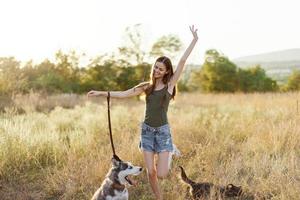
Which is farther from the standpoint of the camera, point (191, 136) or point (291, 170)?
point (191, 136)

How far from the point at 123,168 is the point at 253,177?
239 centimetres

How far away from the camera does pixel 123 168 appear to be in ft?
17.8

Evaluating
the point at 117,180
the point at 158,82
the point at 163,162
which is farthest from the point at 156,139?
the point at 117,180

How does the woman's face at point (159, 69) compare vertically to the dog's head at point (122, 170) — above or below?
above

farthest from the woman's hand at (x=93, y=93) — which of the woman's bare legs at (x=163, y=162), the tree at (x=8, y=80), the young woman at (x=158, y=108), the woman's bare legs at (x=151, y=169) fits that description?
the tree at (x=8, y=80)

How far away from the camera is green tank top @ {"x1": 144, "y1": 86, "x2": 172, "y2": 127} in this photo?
5.94 m

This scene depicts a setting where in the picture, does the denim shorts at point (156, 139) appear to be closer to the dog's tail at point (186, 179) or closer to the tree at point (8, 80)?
the dog's tail at point (186, 179)

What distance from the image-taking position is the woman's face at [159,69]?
19.3 feet

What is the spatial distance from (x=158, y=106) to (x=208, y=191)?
54.5 inches

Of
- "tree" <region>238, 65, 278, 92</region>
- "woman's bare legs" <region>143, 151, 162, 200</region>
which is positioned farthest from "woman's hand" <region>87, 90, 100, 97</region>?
"tree" <region>238, 65, 278, 92</region>

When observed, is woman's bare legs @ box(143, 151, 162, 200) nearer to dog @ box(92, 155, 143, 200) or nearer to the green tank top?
the green tank top

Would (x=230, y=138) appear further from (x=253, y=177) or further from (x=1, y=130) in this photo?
(x=1, y=130)

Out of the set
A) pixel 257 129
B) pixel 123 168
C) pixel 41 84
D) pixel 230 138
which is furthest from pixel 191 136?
pixel 41 84

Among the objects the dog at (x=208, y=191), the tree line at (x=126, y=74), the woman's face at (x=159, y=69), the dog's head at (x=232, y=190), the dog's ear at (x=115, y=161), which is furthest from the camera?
the tree line at (x=126, y=74)
